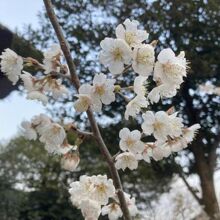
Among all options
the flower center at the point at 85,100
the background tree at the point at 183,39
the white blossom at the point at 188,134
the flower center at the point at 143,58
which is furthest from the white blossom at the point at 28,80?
the background tree at the point at 183,39

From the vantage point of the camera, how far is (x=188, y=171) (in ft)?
30.1

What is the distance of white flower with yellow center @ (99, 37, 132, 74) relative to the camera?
0.92m

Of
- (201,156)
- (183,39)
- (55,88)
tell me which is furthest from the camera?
(201,156)

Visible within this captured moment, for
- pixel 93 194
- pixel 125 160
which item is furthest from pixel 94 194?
pixel 125 160

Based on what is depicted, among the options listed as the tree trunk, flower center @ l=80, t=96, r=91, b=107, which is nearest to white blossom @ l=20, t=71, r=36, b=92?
flower center @ l=80, t=96, r=91, b=107

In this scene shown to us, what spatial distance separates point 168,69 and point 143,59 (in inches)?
2.3

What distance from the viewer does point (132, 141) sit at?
105cm

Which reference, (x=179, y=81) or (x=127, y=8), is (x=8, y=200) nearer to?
(x=127, y=8)

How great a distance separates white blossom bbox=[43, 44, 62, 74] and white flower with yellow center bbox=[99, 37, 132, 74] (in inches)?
3.7

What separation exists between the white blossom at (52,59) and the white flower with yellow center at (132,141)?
190mm

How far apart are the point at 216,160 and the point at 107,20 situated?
2.97 m

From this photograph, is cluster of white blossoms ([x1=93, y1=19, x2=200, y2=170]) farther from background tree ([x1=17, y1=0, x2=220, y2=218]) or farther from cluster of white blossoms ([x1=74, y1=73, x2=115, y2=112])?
background tree ([x1=17, y1=0, x2=220, y2=218])

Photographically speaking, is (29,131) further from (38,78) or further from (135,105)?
(135,105)

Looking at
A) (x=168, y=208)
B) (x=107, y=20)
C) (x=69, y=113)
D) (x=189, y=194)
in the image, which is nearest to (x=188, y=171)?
(x=189, y=194)
